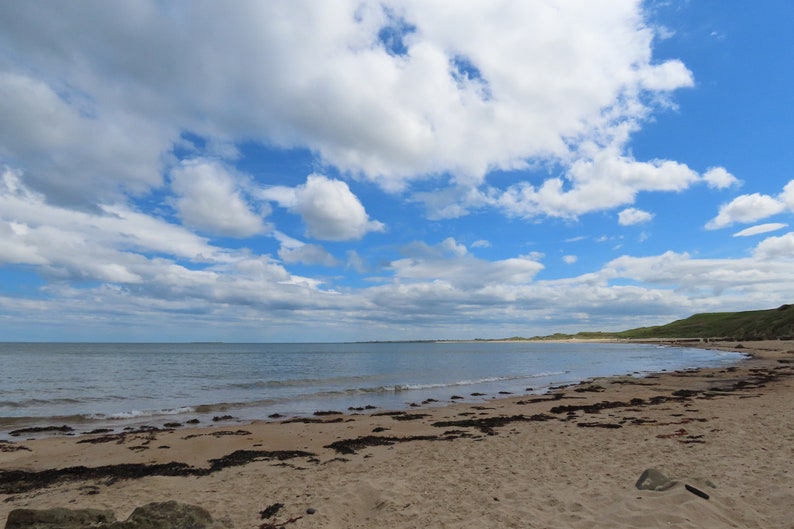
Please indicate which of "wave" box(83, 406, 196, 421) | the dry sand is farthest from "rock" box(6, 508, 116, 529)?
"wave" box(83, 406, 196, 421)

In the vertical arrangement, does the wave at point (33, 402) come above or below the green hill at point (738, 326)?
below

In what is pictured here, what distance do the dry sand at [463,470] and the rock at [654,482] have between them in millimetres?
140

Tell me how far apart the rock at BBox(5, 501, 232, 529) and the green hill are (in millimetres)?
109127

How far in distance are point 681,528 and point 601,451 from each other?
16.6 feet

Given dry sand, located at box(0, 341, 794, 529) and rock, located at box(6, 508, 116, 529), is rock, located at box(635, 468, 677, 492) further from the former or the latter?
rock, located at box(6, 508, 116, 529)

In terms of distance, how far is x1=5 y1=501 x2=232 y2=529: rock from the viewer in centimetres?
534

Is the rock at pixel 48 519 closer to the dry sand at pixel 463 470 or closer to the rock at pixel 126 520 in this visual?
the rock at pixel 126 520

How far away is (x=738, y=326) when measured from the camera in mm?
114938

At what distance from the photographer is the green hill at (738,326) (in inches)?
3627

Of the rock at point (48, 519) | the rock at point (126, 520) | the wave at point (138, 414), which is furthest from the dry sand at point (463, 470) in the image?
the wave at point (138, 414)

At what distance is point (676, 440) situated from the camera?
11.3 meters

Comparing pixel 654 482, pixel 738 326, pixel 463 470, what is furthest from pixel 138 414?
pixel 738 326

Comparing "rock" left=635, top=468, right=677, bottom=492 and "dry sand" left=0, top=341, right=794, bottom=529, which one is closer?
"dry sand" left=0, top=341, right=794, bottom=529

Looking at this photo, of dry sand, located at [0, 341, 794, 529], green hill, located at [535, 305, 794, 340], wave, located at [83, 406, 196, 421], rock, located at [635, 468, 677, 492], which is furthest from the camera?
green hill, located at [535, 305, 794, 340]
